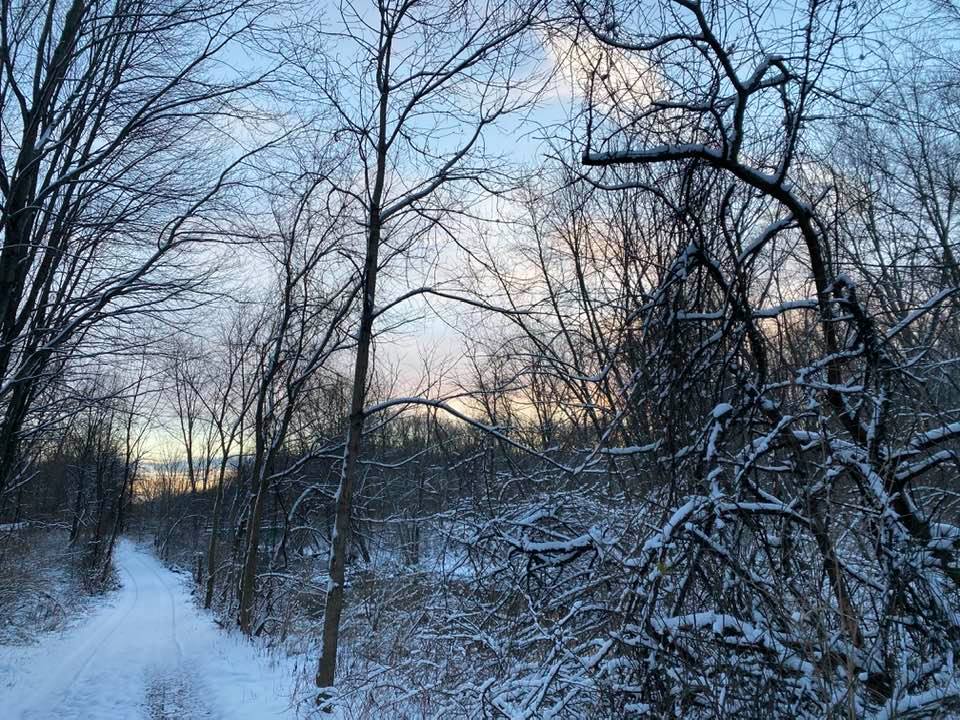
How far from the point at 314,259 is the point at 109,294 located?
5.97m

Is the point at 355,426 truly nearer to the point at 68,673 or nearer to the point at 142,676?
the point at 142,676

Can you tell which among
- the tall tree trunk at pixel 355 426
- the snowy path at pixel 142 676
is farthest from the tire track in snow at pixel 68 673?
the tall tree trunk at pixel 355 426

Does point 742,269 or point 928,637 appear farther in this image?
point 742,269

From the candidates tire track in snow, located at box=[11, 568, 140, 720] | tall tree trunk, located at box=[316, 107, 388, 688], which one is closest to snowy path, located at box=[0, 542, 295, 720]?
tire track in snow, located at box=[11, 568, 140, 720]

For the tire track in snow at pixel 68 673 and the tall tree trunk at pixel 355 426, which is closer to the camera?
the tall tree trunk at pixel 355 426

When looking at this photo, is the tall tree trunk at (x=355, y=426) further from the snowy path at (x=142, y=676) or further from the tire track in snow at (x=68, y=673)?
the tire track in snow at (x=68, y=673)

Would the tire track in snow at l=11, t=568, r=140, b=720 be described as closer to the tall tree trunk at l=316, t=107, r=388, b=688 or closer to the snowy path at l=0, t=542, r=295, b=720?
the snowy path at l=0, t=542, r=295, b=720

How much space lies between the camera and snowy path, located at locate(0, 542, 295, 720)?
8.16 metres

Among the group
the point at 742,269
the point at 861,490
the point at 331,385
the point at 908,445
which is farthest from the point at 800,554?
the point at 331,385

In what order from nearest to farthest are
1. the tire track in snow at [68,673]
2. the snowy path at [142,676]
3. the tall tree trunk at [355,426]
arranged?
1. the tall tree trunk at [355,426]
2. the snowy path at [142,676]
3. the tire track in snow at [68,673]

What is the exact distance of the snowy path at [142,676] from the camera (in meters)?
8.16

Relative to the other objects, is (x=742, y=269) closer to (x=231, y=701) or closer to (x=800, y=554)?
(x=800, y=554)

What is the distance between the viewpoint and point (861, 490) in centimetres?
319

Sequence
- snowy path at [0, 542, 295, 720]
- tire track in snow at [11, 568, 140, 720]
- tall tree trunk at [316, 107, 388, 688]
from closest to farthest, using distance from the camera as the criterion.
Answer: tall tree trunk at [316, 107, 388, 688] < snowy path at [0, 542, 295, 720] < tire track in snow at [11, 568, 140, 720]
